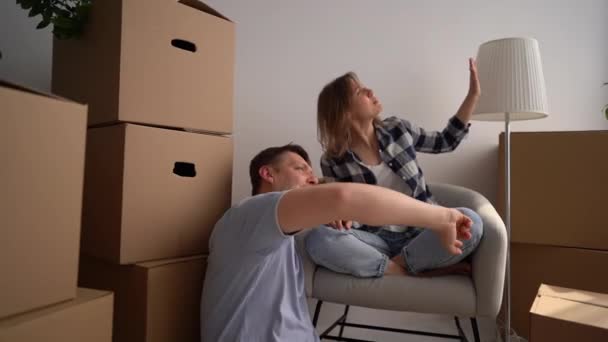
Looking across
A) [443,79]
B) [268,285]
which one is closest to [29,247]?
[268,285]

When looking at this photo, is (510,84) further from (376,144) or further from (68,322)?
(68,322)

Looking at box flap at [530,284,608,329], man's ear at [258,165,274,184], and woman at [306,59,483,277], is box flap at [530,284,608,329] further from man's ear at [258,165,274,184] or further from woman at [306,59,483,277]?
man's ear at [258,165,274,184]

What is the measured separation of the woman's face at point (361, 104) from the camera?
146cm

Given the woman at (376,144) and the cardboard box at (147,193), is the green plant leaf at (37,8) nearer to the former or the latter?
the cardboard box at (147,193)

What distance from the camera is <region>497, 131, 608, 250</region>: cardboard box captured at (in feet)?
4.67

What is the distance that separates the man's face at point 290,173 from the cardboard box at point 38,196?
435 millimetres

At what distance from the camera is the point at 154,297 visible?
0.99 m

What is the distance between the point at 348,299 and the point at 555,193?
862 mm

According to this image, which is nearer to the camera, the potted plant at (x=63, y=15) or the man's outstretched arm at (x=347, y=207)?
the man's outstretched arm at (x=347, y=207)

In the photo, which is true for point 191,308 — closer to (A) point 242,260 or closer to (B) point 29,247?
(A) point 242,260

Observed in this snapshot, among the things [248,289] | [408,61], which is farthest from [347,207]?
[408,61]

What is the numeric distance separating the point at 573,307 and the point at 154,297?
0.87 metres

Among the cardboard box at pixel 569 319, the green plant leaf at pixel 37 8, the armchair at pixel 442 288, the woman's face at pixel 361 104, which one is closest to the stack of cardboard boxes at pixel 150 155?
the green plant leaf at pixel 37 8

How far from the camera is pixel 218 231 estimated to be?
0.86 metres
